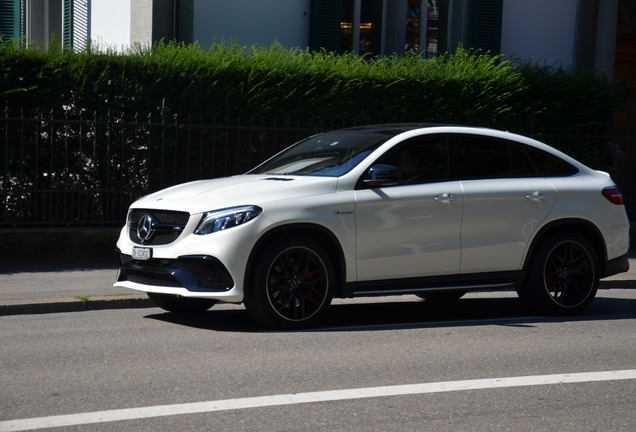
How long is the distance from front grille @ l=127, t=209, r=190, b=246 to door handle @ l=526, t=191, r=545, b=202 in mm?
3073

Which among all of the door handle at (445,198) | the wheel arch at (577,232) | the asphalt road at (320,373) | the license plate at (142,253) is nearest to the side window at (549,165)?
the wheel arch at (577,232)

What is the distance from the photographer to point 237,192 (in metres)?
7.22

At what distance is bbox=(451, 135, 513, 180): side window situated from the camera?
26.6 ft

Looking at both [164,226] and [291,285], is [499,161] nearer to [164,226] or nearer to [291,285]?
[291,285]

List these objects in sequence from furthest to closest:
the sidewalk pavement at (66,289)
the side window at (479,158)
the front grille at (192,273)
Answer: the sidewalk pavement at (66,289) → the side window at (479,158) → the front grille at (192,273)

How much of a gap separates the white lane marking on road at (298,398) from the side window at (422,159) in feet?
8.17

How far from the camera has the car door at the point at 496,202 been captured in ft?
26.0

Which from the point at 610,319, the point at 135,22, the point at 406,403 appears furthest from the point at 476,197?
the point at 135,22

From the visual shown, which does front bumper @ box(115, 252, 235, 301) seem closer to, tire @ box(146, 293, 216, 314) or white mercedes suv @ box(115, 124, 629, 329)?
white mercedes suv @ box(115, 124, 629, 329)

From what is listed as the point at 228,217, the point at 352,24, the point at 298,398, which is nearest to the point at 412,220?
the point at 228,217

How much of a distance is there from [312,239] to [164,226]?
117 centimetres

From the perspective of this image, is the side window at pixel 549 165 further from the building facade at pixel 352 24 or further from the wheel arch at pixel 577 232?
the building facade at pixel 352 24

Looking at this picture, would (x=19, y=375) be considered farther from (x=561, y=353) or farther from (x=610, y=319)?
(x=610, y=319)

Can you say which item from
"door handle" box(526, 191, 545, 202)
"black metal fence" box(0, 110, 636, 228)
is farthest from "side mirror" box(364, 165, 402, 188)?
"black metal fence" box(0, 110, 636, 228)
